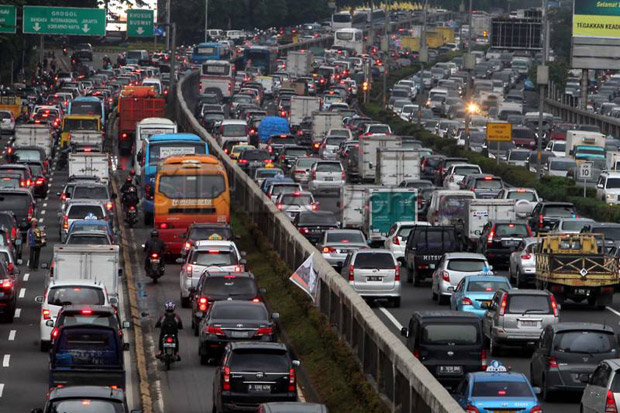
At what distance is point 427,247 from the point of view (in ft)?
155

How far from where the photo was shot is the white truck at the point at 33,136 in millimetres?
83188

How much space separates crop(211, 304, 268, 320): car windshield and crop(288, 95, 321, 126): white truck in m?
74.3

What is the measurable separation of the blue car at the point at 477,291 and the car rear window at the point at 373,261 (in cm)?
404

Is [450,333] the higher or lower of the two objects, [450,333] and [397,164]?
the lower

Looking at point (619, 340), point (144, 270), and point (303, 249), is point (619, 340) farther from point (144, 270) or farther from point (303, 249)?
point (144, 270)

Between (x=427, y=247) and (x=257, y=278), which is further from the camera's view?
(x=427, y=247)

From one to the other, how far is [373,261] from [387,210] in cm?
1308

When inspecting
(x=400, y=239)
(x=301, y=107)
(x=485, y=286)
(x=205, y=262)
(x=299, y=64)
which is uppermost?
(x=299, y=64)

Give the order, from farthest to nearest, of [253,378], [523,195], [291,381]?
[523,195] < [291,381] < [253,378]

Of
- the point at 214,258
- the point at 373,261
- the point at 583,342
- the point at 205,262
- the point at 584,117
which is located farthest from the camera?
the point at 584,117

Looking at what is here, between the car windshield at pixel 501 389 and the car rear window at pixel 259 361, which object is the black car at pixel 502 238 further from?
the car windshield at pixel 501 389

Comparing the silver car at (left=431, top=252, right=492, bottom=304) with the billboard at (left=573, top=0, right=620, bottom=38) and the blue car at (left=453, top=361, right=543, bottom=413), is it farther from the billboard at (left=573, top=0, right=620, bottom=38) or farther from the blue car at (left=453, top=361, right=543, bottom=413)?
the billboard at (left=573, top=0, right=620, bottom=38)

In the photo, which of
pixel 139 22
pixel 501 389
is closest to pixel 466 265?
pixel 501 389

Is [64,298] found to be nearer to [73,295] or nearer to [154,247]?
[73,295]
